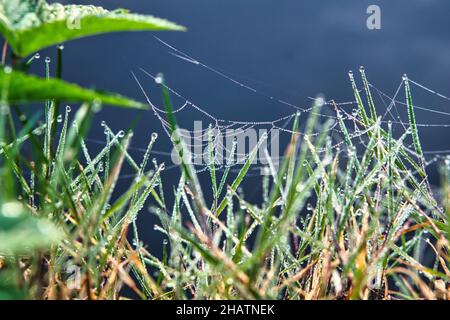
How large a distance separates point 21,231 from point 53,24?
18cm

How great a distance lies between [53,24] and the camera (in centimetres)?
40

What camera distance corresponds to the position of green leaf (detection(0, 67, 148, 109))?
34 cm

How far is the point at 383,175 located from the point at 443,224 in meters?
0.09

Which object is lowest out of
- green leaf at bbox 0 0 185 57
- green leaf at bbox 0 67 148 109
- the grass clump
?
the grass clump

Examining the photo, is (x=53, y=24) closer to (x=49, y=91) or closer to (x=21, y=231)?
(x=49, y=91)

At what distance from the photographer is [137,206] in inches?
25.5

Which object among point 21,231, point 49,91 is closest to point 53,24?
point 49,91

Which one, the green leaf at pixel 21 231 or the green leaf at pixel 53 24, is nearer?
the green leaf at pixel 21 231

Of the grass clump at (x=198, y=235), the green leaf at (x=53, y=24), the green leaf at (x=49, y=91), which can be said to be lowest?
the grass clump at (x=198, y=235)

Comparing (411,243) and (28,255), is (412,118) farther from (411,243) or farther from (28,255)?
(28,255)

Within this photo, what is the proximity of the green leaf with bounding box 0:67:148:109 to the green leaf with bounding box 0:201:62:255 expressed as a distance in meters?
0.08

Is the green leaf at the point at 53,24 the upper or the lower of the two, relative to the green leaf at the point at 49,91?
upper

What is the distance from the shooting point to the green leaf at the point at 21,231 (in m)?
0.29

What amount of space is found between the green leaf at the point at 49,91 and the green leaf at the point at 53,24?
7 cm
